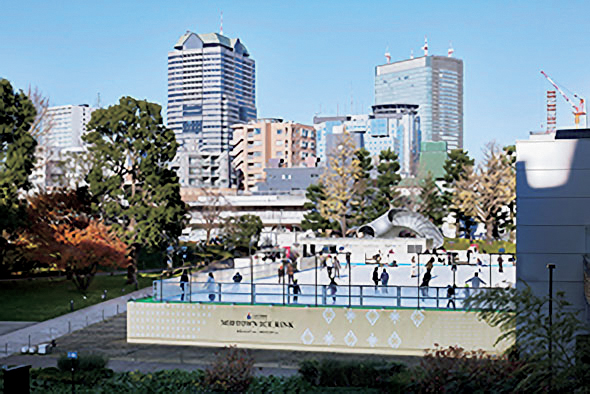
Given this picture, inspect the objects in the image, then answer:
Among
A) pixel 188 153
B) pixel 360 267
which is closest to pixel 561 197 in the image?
pixel 360 267

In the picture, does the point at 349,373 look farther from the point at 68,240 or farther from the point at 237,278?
the point at 68,240

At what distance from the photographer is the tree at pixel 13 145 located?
40344 mm

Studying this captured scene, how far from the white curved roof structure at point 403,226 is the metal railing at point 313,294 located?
31154mm

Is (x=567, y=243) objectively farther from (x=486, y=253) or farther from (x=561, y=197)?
(x=486, y=253)

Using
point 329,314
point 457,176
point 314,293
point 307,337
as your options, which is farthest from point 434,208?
point 307,337

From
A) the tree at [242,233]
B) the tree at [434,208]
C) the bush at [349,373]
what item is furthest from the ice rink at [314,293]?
the tree at [434,208]

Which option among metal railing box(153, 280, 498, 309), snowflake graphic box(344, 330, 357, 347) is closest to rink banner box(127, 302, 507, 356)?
snowflake graphic box(344, 330, 357, 347)

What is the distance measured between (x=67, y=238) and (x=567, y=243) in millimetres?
30093

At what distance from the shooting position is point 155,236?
146ft

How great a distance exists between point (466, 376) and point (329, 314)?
32.4ft

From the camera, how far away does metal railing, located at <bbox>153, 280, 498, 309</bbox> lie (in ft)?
87.6

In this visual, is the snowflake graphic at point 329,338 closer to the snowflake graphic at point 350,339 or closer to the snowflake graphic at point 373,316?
the snowflake graphic at point 350,339

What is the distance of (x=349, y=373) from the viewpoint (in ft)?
70.0

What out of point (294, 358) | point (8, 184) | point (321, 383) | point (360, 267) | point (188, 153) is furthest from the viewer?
point (188, 153)
